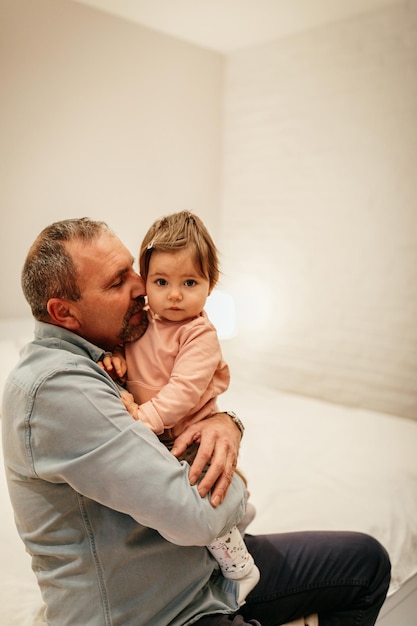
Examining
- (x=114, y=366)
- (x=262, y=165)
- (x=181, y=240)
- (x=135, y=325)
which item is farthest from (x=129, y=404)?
(x=262, y=165)

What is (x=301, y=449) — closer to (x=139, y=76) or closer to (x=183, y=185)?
(x=183, y=185)

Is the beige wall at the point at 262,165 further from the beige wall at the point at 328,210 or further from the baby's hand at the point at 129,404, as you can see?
the baby's hand at the point at 129,404

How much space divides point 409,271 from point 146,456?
230 cm

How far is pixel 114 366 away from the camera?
48.3 inches

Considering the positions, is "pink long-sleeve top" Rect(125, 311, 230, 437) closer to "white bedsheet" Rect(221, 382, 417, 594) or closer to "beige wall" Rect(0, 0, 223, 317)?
"white bedsheet" Rect(221, 382, 417, 594)

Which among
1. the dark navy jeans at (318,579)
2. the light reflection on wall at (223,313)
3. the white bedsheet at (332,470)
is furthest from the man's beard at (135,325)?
the light reflection on wall at (223,313)

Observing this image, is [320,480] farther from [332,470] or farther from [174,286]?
[174,286]

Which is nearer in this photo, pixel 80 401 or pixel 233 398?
pixel 80 401

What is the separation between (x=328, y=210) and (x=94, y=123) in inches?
51.4

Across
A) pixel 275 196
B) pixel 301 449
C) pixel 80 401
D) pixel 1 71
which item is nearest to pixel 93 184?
pixel 1 71

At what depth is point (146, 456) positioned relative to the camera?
965mm

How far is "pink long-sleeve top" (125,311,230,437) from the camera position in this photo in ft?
3.93

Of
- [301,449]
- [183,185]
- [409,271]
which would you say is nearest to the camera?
[301,449]

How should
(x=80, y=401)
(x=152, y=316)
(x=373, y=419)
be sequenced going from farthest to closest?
(x=373, y=419) < (x=152, y=316) < (x=80, y=401)
